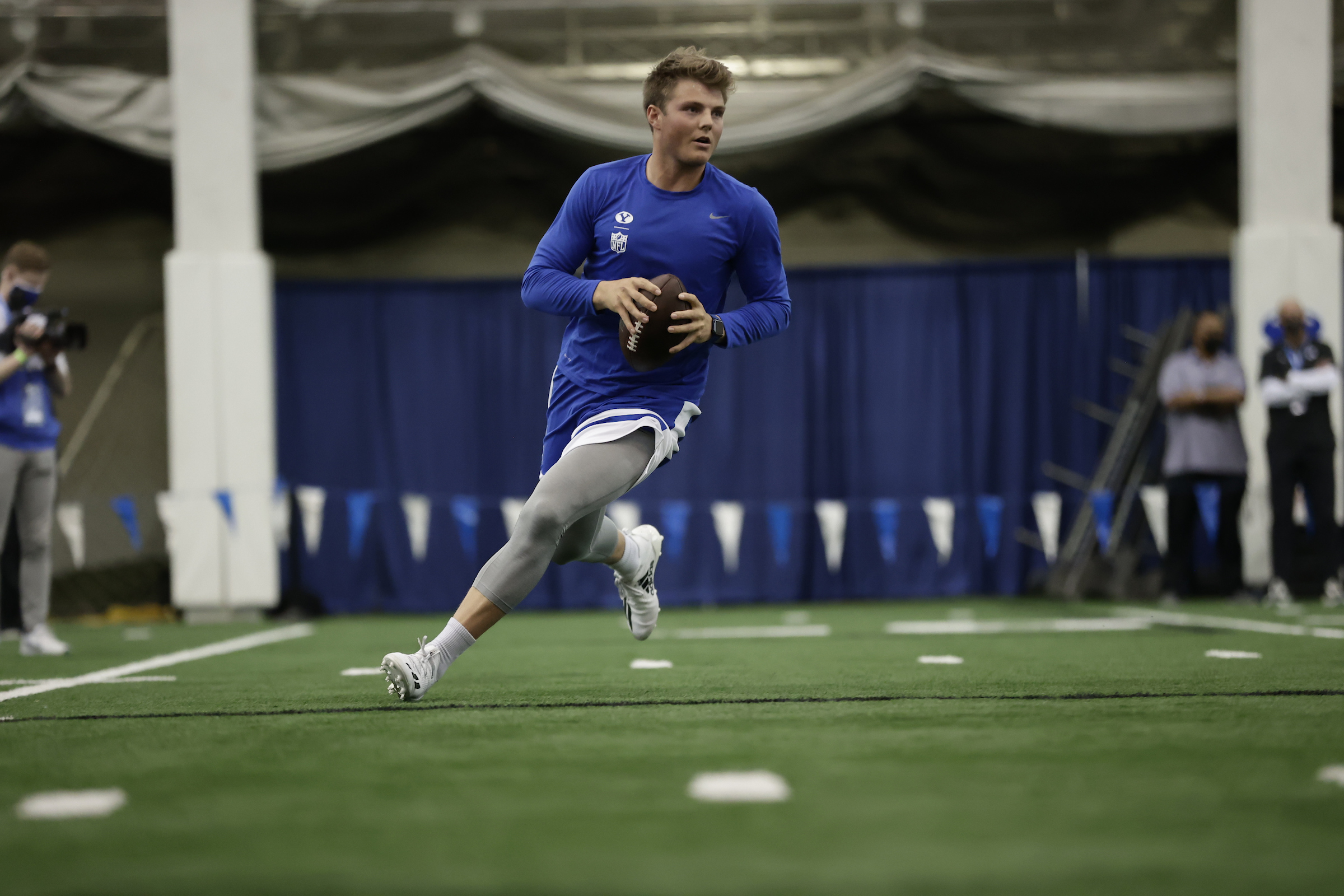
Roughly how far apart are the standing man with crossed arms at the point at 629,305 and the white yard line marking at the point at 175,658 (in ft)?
5.30

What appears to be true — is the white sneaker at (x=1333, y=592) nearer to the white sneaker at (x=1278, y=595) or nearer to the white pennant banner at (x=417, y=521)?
the white sneaker at (x=1278, y=595)

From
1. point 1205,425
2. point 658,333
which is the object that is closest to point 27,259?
point 658,333

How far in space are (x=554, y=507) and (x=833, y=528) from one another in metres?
6.86

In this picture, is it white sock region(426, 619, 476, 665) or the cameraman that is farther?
the cameraman

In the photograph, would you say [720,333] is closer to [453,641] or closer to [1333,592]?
[453,641]

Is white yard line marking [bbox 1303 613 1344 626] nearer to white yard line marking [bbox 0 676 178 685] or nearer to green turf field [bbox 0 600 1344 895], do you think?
green turf field [bbox 0 600 1344 895]

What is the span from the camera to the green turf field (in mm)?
1710

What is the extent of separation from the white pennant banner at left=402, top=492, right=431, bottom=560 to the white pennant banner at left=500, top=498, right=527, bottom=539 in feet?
1.94

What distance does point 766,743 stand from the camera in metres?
2.73

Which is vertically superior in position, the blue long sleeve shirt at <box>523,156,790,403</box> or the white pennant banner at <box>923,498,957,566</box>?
the blue long sleeve shirt at <box>523,156,790,403</box>

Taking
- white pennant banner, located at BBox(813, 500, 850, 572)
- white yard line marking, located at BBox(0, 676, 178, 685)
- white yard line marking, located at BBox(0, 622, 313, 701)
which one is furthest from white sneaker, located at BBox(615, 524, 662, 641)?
white pennant banner, located at BBox(813, 500, 850, 572)

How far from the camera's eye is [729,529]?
33.1 ft

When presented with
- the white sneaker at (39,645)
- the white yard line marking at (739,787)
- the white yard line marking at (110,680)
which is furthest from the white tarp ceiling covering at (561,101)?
the white yard line marking at (739,787)

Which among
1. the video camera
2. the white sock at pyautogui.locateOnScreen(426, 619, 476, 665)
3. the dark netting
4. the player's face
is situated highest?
the dark netting
